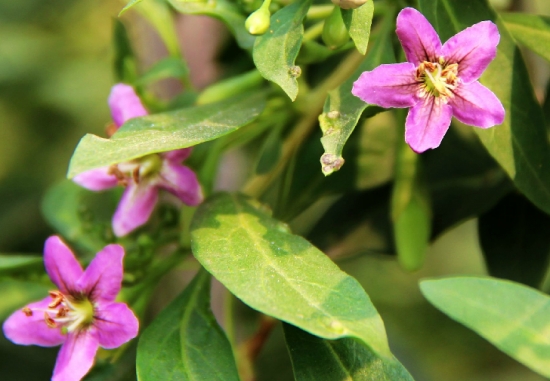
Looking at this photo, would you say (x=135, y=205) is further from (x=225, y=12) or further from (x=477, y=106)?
(x=477, y=106)

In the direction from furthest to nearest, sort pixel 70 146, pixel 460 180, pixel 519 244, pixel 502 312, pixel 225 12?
1. pixel 70 146
2. pixel 460 180
3. pixel 519 244
4. pixel 225 12
5. pixel 502 312

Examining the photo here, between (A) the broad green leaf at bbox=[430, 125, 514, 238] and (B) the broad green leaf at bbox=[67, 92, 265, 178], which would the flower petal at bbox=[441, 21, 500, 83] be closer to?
(B) the broad green leaf at bbox=[67, 92, 265, 178]

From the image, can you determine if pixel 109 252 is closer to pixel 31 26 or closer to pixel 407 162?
pixel 407 162

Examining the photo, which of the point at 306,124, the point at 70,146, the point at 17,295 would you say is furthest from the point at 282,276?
the point at 70,146

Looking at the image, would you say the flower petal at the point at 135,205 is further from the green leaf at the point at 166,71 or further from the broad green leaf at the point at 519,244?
the broad green leaf at the point at 519,244

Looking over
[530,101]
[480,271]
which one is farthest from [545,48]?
[480,271]

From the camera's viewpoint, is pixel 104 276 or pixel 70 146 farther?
pixel 70 146

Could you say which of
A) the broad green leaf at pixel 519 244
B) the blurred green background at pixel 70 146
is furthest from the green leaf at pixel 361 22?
the blurred green background at pixel 70 146
